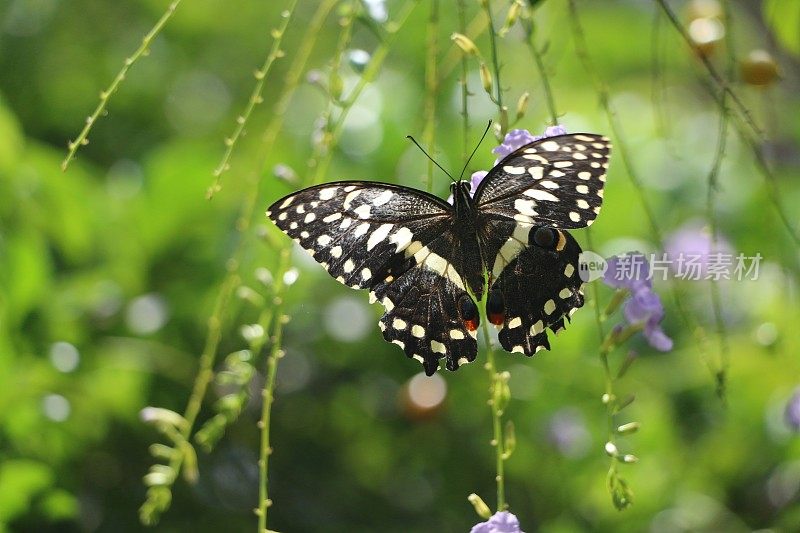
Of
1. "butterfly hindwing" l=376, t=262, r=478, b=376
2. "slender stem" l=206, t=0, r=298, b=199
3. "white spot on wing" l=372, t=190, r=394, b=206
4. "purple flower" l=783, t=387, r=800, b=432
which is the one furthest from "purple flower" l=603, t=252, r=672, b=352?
"purple flower" l=783, t=387, r=800, b=432

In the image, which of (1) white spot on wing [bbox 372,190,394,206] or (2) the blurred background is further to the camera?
(2) the blurred background

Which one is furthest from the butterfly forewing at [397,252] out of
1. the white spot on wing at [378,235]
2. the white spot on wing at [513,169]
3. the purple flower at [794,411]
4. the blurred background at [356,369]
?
the purple flower at [794,411]

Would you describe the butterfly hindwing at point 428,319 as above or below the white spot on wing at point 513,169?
below

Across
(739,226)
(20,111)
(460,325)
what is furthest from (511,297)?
(20,111)

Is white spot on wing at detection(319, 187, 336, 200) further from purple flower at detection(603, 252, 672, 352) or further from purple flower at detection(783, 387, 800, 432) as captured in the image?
purple flower at detection(783, 387, 800, 432)

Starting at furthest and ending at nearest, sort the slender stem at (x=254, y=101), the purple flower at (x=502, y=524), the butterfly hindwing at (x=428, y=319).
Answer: the butterfly hindwing at (x=428, y=319) → the slender stem at (x=254, y=101) → the purple flower at (x=502, y=524)

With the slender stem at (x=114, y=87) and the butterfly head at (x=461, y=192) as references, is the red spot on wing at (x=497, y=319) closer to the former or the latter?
the butterfly head at (x=461, y=192)

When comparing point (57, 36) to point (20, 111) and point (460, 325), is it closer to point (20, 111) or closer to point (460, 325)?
point (20, 111)

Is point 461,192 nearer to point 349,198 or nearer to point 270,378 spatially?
point 349,198
